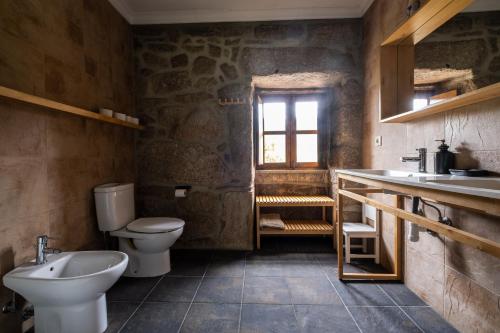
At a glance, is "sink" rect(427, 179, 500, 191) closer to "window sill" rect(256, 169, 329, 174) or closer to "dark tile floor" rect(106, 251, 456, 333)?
"dark tile floor" rect(106, 251, 456, 333)

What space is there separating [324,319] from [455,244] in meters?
0.89

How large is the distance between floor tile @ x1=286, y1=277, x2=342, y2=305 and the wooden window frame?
1.42 meters

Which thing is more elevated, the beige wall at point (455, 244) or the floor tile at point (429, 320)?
the beige wall at point (455, 244)

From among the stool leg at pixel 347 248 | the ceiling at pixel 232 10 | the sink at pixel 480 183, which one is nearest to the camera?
the sink at pixel 480 183

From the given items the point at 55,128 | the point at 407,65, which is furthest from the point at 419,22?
the point at 55,128

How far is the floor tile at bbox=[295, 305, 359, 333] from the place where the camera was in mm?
1424

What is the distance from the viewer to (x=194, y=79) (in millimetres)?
2576

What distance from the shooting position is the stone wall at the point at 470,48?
111 cm

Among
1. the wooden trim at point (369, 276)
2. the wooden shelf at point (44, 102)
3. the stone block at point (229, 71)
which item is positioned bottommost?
the wooden trim at point (369, 276)

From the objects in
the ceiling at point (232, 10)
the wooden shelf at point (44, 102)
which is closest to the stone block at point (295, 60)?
the ceiling at point (232, 10)

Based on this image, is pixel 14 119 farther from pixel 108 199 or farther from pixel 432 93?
pixel 432 93

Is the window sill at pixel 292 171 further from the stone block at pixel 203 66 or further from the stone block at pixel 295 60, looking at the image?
the stone block at pixel 203 66

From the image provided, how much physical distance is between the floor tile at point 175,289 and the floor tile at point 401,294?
1451 mm

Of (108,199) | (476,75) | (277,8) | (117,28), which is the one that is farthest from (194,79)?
(476,75)
